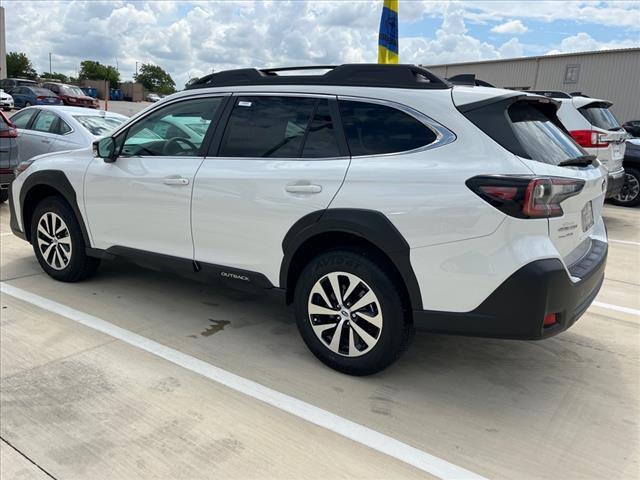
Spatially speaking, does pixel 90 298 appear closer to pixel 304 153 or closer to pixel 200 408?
pixel 200 408

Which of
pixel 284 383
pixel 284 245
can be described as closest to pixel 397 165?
pixel 284 245

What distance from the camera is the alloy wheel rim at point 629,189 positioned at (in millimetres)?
9901

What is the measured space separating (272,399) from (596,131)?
279 inches

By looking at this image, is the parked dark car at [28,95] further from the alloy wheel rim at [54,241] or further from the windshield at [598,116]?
the windshield at [598,116]

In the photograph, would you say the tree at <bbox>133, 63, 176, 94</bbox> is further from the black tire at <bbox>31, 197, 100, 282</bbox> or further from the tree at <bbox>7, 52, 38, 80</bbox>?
the black tire at <bbox>31, 197, 100, 282</bbox>

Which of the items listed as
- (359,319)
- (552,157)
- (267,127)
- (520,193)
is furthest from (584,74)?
(359,319)

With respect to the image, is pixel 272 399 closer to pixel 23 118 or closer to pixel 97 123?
pixel 97 123

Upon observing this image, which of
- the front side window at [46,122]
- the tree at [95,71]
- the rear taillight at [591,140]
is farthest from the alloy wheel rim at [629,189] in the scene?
the tree at [95,71]

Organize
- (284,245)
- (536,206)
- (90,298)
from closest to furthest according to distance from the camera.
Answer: (536,206), (284,245), (90,298)

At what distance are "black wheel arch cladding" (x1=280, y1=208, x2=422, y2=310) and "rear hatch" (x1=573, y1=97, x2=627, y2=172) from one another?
618cm

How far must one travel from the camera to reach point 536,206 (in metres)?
2.75

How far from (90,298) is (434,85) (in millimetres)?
3320

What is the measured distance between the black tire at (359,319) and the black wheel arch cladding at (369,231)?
107 mm

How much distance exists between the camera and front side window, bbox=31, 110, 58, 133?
8759mm
